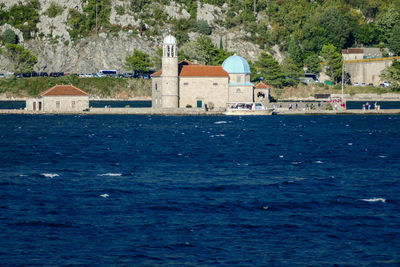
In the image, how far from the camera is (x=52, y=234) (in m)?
34.2

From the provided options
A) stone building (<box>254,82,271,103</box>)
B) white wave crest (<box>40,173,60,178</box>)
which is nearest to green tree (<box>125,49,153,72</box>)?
stone building (<box>254,82,271,103</box>)

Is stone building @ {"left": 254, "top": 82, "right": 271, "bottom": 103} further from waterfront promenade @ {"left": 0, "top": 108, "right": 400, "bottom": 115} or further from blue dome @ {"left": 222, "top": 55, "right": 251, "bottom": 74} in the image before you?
blue dome @ {"left": 222, "top": 55, "right": 251, "bottom": 74}

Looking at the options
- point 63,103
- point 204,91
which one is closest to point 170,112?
point 204,91

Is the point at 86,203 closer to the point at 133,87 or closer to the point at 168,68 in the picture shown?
the point at 168,68

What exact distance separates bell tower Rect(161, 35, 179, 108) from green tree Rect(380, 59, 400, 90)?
288 ft

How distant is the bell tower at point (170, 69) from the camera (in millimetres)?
120188

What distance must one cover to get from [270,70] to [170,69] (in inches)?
2478

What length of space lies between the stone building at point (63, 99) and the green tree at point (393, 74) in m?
97.4

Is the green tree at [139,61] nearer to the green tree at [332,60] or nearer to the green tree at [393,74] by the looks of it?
the green tree at [332,60]

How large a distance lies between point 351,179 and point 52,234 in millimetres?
24519

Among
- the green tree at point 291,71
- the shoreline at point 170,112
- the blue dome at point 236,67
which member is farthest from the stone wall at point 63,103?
the green tree at point 291,71

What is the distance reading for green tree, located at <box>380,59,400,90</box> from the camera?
188812 millimetres

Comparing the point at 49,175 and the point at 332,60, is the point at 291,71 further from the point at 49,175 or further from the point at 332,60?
the point at 49,175

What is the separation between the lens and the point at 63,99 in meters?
124
